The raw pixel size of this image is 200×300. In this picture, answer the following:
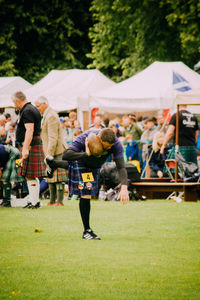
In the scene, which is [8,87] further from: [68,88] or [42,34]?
[42,34]

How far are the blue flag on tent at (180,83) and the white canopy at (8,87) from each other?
614 cm

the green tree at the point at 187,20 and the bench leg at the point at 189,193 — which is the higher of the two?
the green tree at the point at 187,20

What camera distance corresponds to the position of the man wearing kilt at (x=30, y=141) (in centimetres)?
1001

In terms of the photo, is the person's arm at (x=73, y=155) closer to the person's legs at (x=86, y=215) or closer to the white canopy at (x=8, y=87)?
the person's legs at (x=86, y=215)

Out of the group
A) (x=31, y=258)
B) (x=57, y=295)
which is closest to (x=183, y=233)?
(x=31, y=258)

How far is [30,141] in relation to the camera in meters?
10.0

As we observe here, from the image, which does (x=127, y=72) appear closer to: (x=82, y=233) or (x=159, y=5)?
(x=159, y=5)

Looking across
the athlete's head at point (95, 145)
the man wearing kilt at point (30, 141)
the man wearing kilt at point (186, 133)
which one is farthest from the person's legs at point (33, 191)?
the athlete's head at point (95, 145)

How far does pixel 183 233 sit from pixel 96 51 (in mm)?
21519

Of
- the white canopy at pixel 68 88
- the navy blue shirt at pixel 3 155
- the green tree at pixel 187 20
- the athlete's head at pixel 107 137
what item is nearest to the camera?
the athlete's head at pixel 107 137

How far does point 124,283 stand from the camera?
490 centimetres

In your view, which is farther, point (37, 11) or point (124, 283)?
point (37, 11)

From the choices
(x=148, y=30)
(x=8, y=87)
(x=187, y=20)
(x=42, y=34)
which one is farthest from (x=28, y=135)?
(x=42, y=34)

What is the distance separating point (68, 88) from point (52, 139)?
11006mm
